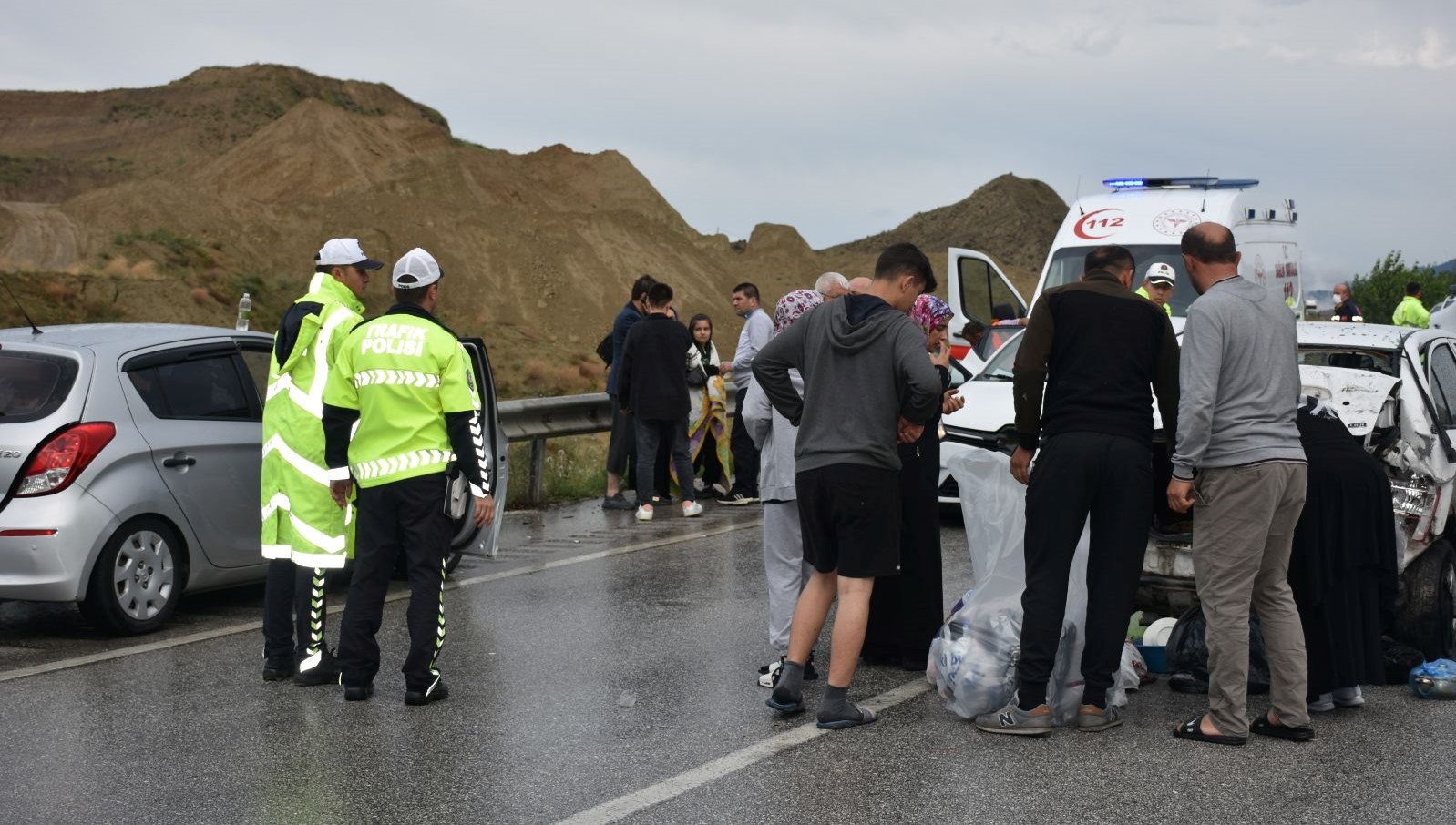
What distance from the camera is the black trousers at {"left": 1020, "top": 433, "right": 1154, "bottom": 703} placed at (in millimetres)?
5961

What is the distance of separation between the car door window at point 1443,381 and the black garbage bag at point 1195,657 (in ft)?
6.67

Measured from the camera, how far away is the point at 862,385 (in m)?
6.12

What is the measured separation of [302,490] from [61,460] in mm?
1508

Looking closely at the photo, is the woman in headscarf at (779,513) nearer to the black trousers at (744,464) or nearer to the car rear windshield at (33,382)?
the car rear windshield at (33,382)

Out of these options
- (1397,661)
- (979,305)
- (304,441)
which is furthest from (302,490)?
(979,305)

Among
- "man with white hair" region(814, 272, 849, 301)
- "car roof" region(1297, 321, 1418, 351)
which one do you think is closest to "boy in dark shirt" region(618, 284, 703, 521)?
"man with white hair" region(814, 272, 849, 301)

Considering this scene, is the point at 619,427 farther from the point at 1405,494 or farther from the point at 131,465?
the point at 1405,494

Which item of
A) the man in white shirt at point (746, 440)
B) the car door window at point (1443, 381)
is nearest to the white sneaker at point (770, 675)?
the car door window at point (1443, 381)

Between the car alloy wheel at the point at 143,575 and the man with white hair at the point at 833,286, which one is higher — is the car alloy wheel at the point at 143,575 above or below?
below

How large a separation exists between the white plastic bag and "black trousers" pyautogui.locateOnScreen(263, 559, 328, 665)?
2850mm

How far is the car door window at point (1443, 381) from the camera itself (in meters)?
8.18

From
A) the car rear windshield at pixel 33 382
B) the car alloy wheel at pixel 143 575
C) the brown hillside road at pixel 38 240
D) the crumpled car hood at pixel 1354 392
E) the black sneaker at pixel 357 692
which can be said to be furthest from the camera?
the brown hillside road at pixel 38 240

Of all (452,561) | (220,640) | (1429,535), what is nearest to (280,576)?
(220,640)

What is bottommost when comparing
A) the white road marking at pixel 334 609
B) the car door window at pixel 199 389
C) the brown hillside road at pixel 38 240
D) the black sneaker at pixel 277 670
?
the white road marking at pixel 334 609
